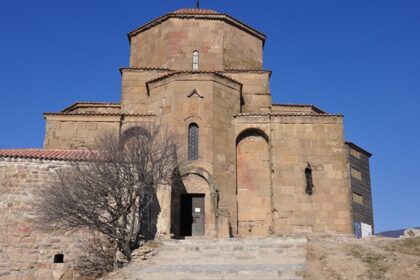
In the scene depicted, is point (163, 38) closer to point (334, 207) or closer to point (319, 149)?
point (319, 149)

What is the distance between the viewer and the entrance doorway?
19.2m

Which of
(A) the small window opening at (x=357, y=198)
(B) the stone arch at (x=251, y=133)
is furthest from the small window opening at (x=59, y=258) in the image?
(A) the small window opening at (x=357, y=198)

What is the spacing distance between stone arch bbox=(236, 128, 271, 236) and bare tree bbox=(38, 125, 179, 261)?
15.9ft

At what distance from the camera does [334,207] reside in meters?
20.1

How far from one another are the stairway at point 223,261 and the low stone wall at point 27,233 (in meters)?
2.94

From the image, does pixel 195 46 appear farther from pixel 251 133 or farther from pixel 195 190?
pixel 195 190

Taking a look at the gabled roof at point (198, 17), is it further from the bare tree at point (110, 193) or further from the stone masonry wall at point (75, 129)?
the bare tree at point (110, 193)

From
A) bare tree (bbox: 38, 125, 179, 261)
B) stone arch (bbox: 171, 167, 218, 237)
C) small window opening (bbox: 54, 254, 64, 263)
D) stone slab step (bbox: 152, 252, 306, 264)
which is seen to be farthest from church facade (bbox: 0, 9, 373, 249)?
stone slab step (bbox: 152, 252, 306, 264)

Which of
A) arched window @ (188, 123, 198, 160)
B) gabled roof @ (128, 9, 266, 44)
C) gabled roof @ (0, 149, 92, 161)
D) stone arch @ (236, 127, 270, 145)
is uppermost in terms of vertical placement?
gabled roof @ (128, 9, 266, 44)

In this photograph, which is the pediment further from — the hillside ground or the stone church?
the hillside ground

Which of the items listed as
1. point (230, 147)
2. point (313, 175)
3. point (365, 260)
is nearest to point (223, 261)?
point (365, 260)

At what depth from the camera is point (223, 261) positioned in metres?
13.7

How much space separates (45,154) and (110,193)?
3.44 metres

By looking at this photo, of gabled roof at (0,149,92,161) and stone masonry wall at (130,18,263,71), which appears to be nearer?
gabled roof at (0,149,92,161)
